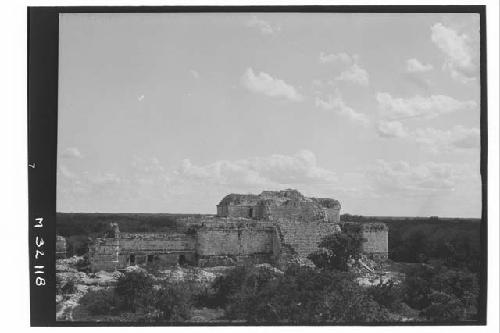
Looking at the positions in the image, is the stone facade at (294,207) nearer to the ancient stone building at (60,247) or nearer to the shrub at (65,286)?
the ancient stone building at (60,247)

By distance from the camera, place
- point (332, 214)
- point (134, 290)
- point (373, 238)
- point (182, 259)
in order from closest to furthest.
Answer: point (134, 290)
point (182, 259)
point (373, 238)
point (332, 214)

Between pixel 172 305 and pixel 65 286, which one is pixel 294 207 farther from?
pixel 65 286

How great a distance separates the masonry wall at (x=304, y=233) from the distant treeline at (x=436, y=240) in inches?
66.6

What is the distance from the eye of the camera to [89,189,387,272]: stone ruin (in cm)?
1334

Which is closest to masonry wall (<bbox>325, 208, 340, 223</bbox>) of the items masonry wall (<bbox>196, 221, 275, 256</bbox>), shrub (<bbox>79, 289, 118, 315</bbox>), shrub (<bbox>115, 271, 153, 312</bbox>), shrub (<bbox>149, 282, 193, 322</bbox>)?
masonry wall (<bbox>196, 221, 275, 256</bbox>)

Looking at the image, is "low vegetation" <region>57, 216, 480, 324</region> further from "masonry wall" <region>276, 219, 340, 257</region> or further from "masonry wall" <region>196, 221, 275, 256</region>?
"masonry wall" <region>196, 221, 275, 256</region>

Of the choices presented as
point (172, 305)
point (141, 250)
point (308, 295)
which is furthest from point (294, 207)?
point (172, 305)

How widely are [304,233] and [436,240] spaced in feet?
9.09

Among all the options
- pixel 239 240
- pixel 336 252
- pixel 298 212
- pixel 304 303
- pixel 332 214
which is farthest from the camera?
pixel 332 214

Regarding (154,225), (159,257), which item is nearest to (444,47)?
(159,257)

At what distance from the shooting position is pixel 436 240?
1335 cm

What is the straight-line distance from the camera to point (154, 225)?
1723 centimetres

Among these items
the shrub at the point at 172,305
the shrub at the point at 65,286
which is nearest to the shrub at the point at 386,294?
the shrub at the point at 172,305

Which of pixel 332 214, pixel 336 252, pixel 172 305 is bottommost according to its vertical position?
pixel 172 305
